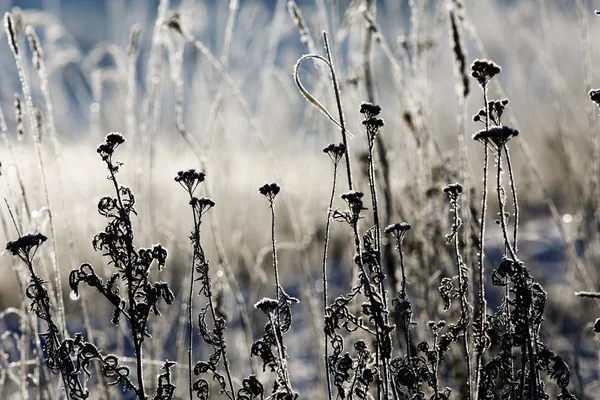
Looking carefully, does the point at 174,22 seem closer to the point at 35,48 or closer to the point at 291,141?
the point at 35,48

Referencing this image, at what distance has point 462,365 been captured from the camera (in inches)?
92.5

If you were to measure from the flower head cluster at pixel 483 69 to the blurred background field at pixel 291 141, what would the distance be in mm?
625

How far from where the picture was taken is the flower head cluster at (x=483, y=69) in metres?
1.22

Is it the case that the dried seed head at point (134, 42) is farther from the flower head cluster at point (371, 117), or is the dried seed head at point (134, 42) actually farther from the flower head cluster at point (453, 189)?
the flower head cluster at point (453, 189)

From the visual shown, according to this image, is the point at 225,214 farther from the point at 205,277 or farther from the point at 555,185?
the point at 555,185

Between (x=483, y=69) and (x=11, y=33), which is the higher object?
(x=11, y=33)

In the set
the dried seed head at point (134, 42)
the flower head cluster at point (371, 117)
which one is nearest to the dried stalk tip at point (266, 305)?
the flower head cluster at point (371, 117)

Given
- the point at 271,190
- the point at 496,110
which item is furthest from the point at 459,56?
the point at 271,190

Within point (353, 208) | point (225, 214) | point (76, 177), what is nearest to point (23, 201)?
point (353, 208)

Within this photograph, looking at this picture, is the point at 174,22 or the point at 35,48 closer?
the point at 35,48

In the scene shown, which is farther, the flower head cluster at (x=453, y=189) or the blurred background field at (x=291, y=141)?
the blurred background field at (x=291, y=141)

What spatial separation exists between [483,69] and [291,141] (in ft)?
10.3

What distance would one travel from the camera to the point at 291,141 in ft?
14.3

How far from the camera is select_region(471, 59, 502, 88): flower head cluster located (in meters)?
1.22
